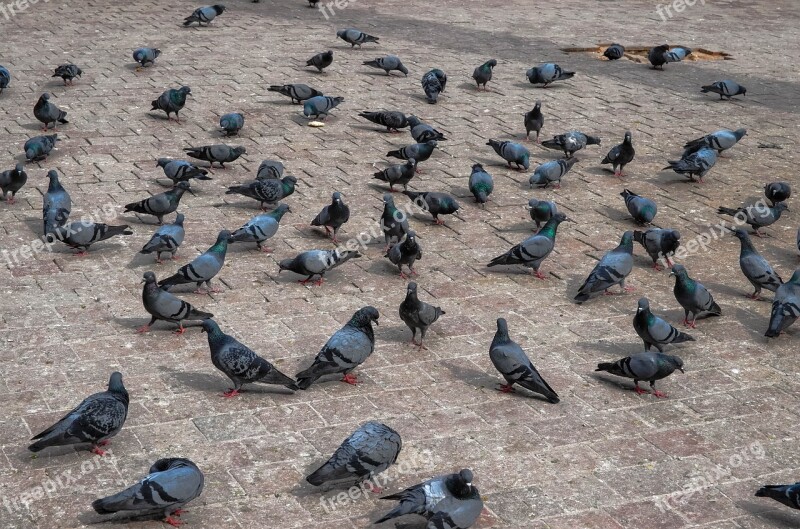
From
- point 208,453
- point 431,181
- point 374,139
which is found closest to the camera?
point 208,453

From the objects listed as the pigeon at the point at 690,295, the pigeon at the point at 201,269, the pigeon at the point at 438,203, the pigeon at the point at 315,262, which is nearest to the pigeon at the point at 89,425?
the pigeon at the point at 201,269

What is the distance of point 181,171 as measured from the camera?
12383 mm

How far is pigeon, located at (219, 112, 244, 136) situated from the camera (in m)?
14.1

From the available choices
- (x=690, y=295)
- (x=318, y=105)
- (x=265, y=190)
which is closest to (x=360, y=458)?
(x=690, y=295)

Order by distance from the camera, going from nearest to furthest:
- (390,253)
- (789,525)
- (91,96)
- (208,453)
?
1. (789,525)
2. (208,453)
3. (390,253)
4. (91,96)

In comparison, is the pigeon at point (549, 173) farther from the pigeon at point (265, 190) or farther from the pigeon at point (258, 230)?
the pigeon at point (258, 230)

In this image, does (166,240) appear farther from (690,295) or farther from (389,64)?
(389,64)

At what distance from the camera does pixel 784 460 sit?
7.72 m

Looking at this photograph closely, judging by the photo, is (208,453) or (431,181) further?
(431,181)

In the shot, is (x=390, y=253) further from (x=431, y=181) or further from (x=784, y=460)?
(x=784, y=460)

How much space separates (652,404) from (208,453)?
11.1 ft

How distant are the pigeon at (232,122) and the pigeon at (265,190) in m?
2.37

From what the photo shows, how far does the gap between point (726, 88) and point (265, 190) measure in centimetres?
838

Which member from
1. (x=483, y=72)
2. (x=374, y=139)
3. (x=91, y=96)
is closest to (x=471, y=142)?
(x=374, y=139)
